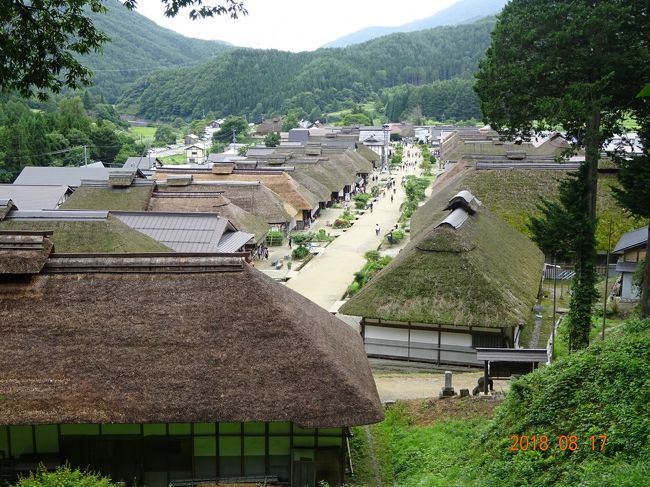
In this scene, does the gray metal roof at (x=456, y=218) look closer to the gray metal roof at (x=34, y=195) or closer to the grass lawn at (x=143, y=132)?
the gray metal roof at (x=34, y=195)

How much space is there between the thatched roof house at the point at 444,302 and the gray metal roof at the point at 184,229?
1095cm

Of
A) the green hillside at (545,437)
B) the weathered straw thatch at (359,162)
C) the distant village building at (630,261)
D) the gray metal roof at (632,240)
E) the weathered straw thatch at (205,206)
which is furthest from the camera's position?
the weathered straw thatch at (359,162)

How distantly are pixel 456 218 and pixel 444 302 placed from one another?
5101 mm

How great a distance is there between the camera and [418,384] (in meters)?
21.7

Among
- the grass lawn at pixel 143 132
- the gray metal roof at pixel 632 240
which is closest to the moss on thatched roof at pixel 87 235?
the gray metal roof at pixel 632 240

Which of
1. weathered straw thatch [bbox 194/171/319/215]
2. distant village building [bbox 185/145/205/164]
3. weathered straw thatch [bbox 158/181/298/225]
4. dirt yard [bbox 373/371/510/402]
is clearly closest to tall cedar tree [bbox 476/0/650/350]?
dirt yard [bbox 373/371/510/402]

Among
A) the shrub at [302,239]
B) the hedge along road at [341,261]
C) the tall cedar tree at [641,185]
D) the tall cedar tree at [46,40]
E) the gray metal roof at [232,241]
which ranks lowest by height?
the hedge along road at [341,261]

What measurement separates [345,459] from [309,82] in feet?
601

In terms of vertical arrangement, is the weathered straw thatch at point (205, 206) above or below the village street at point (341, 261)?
above

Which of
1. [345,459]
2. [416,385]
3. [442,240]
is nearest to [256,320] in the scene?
[345,459]

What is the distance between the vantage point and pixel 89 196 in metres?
40.5

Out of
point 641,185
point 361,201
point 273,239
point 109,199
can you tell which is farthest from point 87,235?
point 361,201

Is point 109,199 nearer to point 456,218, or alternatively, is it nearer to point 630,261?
point 456,218

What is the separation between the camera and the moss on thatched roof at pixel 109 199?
39938 millimetres
